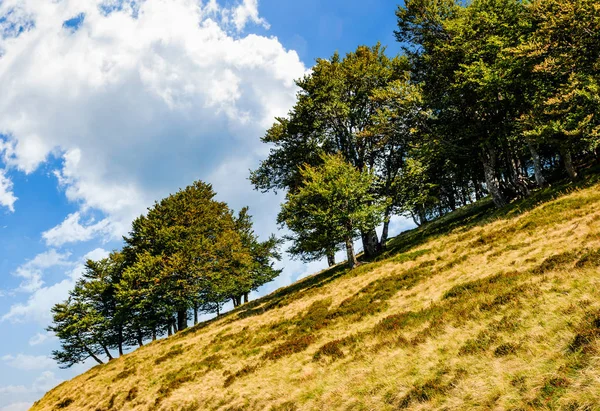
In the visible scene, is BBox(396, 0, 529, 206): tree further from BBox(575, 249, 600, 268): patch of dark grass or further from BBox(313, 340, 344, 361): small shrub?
BBox(313, 340, 344, 361): small shrub

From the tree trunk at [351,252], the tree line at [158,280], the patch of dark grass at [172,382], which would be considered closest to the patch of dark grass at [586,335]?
the patch of dark grass at [172,382]

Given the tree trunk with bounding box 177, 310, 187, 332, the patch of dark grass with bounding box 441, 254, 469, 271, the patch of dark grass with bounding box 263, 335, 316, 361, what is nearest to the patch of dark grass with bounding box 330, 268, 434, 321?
the patch of dark grass with bounding box 441, 254, 469, 271

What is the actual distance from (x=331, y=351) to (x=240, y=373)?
4830 mm

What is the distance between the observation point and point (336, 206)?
26.8 meters

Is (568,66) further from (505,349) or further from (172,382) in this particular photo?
(172,382)

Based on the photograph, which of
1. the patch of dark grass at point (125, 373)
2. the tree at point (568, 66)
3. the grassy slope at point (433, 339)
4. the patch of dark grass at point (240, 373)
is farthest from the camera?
the patch of dark grass at point (125, 373)

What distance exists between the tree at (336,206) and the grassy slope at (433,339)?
3897 millimetres

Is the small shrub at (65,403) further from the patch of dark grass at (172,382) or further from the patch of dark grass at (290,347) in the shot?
the patch of dark grass at (290,347)

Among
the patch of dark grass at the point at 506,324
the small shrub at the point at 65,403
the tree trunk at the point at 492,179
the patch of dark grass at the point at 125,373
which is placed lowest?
the small shrub at the point at 65,403

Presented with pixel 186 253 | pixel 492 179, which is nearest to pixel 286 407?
pixel 492 179

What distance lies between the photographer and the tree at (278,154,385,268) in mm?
26328

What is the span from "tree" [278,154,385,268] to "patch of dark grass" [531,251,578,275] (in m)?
14.8

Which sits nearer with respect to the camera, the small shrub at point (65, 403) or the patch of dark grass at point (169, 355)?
the patch of dark grass at point (169, 355)

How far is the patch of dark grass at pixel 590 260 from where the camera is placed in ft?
33.0
